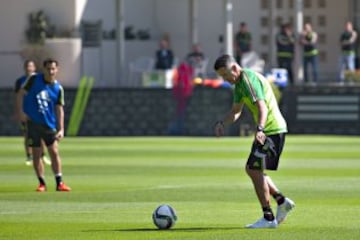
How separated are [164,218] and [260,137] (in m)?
1.35

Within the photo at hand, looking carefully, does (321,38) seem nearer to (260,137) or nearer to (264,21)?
(264,21)

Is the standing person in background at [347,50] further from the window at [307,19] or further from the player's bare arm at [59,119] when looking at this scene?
the player's bare arm at [59,119]

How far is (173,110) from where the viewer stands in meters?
38.0

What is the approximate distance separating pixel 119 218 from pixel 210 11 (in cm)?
3050

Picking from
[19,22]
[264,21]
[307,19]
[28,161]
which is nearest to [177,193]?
[28,161]

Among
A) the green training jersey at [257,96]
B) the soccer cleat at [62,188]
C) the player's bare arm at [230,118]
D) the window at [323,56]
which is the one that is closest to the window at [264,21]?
the window at [323,56]

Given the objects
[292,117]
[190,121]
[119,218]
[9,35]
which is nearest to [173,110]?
[190,121]

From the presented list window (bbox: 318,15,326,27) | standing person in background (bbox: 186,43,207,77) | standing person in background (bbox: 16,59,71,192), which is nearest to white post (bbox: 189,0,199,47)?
standing person in background (bbox: 186,43,207,77)

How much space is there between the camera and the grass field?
15234 millimetres

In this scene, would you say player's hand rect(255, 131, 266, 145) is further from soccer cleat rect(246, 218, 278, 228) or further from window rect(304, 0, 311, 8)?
window rect(304, 0, 311, 8)

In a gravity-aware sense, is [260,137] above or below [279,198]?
above

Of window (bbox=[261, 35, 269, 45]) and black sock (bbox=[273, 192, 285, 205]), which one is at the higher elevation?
black sock (bbox=[273, 192, 285, 205])

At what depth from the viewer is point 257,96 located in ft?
49.8

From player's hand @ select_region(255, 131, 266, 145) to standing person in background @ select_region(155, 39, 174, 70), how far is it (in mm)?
26505
